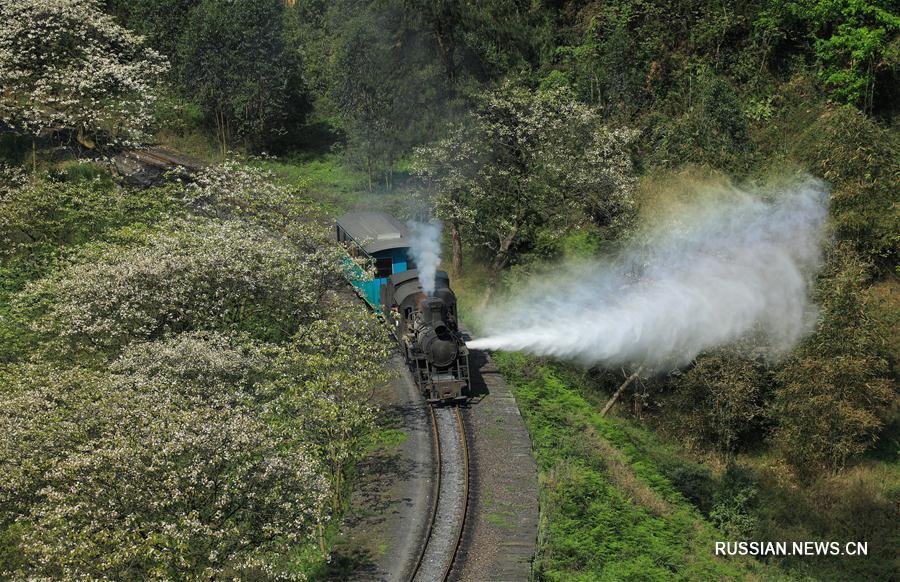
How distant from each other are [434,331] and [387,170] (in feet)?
105

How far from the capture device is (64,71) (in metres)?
54.6

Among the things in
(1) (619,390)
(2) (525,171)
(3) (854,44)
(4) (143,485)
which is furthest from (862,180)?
(4) (143,485)

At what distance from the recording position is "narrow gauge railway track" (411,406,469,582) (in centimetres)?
2644

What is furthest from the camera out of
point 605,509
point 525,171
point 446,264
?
point 446,264

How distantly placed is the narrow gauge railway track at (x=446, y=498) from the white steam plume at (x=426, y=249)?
5436 millimetres

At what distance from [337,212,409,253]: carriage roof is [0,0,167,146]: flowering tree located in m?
19.5

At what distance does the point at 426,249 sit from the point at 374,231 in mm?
3176

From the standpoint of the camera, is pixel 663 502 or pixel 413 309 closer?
pixel 663 502

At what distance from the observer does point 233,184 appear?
4219 cm

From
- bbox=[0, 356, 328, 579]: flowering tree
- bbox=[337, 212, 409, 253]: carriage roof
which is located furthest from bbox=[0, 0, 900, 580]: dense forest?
bbox=[337, 212, 409, 253]: carriage roof

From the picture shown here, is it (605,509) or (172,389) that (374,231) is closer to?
(172,389)

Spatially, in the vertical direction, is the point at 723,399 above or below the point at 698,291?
below

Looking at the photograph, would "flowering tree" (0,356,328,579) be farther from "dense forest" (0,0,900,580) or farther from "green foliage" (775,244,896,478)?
"green foliage" (775,244,896,478)

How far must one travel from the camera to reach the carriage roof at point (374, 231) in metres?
40.5
